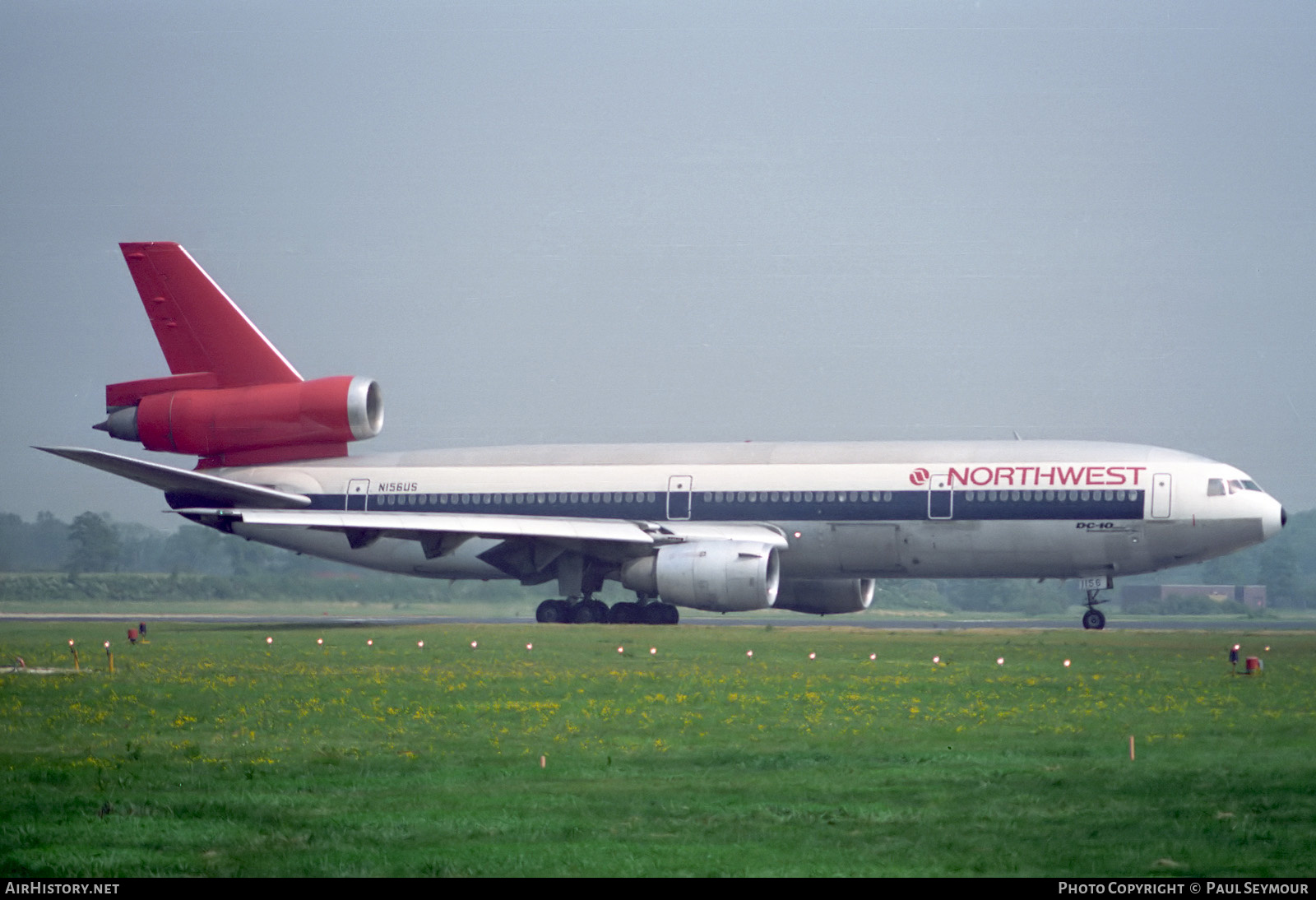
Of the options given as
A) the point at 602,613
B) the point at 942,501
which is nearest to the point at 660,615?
the point at 602,613

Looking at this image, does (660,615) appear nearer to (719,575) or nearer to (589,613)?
(589,613)

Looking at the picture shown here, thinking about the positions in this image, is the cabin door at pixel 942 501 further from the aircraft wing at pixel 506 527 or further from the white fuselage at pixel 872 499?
the aircraft wing at pixel 506 527

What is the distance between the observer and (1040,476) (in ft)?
108

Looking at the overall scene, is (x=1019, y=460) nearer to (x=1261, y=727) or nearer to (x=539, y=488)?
(x=539, y=488)

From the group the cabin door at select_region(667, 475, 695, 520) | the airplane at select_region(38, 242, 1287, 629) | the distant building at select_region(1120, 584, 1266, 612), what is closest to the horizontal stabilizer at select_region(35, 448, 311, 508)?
the airplane at select_region(38, 242, 1287, 629)

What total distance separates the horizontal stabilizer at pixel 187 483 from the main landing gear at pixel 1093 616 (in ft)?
61.4

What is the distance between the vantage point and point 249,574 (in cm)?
4434

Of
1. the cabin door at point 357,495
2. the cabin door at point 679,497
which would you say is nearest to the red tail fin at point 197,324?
the cabin door at point 357,495

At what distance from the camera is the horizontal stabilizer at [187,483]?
1276 inches

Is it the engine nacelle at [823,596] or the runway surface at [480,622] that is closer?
the runway surface at [480,622]

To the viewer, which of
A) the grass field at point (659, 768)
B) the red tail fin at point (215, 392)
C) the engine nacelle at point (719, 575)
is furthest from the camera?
the red tail fin at point (215, 392)

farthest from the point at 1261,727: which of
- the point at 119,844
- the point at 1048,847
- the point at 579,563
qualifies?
the point at 579,563

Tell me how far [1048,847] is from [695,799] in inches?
110

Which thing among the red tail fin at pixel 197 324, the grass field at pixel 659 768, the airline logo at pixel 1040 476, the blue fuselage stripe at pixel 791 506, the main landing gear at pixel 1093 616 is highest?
the red tail fin at pixel 197 324
